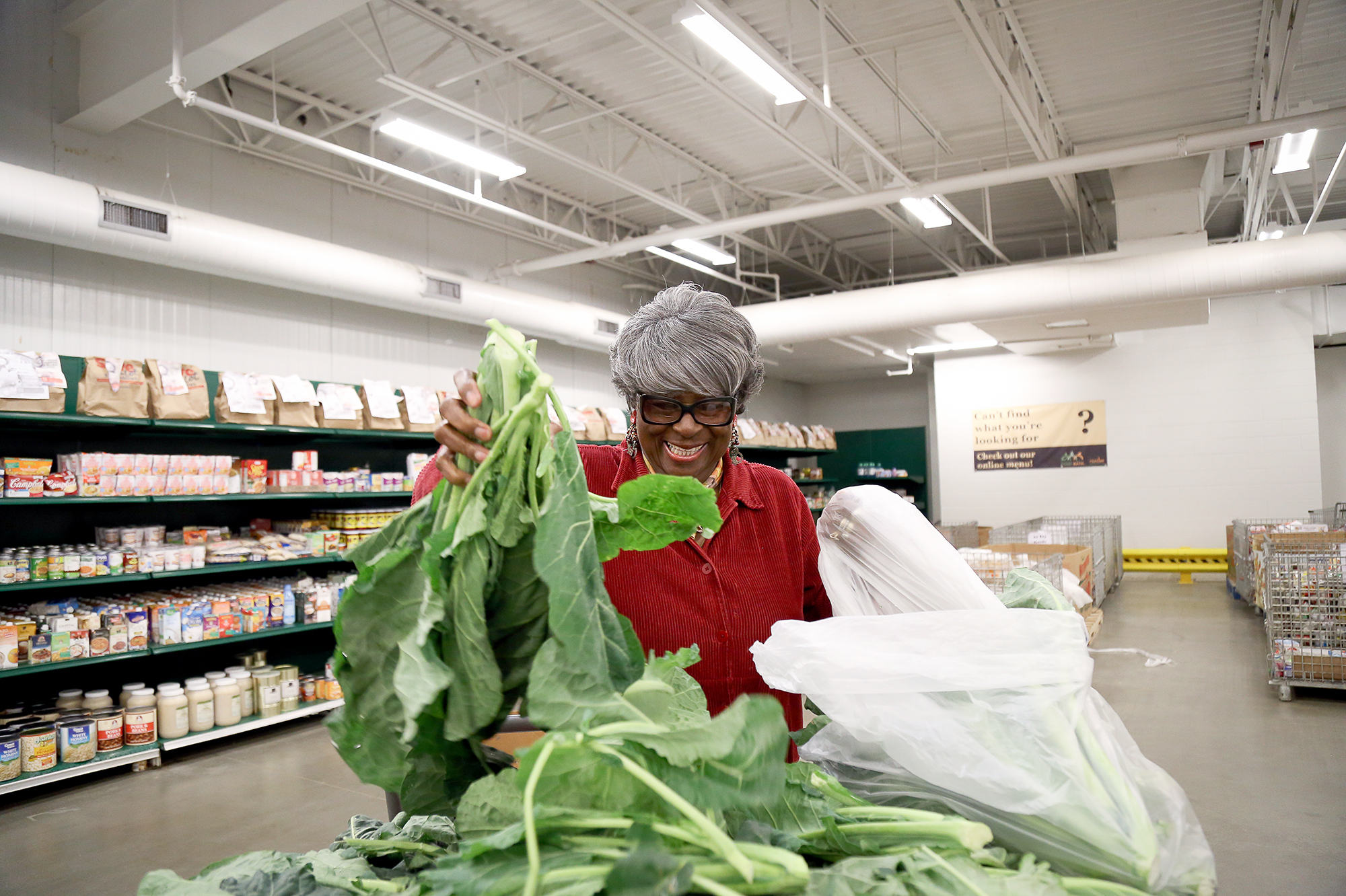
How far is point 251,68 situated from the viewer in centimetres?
616

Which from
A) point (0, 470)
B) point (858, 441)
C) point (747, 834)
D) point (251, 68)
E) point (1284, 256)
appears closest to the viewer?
point (747, 834)

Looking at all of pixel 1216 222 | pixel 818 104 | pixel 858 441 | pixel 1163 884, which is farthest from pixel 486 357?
pixel 858 441

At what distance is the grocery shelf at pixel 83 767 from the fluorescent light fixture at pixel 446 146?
3981mm

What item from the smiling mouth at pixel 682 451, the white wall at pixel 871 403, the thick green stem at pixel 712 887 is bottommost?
the thick green stem at pixel 712 887

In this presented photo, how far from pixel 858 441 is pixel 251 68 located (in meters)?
12.4

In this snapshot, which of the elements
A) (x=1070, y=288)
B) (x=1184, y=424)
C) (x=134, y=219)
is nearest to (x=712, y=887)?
(x=134, y=219)

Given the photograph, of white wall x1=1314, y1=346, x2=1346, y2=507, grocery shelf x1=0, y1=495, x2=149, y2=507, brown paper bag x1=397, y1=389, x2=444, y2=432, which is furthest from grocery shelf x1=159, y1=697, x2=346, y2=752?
white wall x1=1314, y1=346, x2=1346, y2=507

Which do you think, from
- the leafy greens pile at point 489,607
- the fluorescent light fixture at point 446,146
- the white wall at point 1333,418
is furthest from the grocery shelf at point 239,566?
the white wall at point 1333,418

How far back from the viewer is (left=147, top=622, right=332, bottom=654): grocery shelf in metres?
4.94

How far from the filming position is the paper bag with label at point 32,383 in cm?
421

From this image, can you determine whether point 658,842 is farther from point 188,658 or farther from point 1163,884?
point 188,658

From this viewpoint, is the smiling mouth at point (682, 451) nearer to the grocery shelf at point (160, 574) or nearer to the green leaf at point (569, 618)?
the green leaf at point (569, 618)

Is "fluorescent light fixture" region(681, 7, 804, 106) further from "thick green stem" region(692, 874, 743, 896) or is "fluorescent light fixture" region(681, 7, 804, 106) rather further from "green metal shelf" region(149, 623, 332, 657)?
"green metal shelf" region(149, 623, 332, 657)

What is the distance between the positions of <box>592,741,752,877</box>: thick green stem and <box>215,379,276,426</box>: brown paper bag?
5365 millimetres
